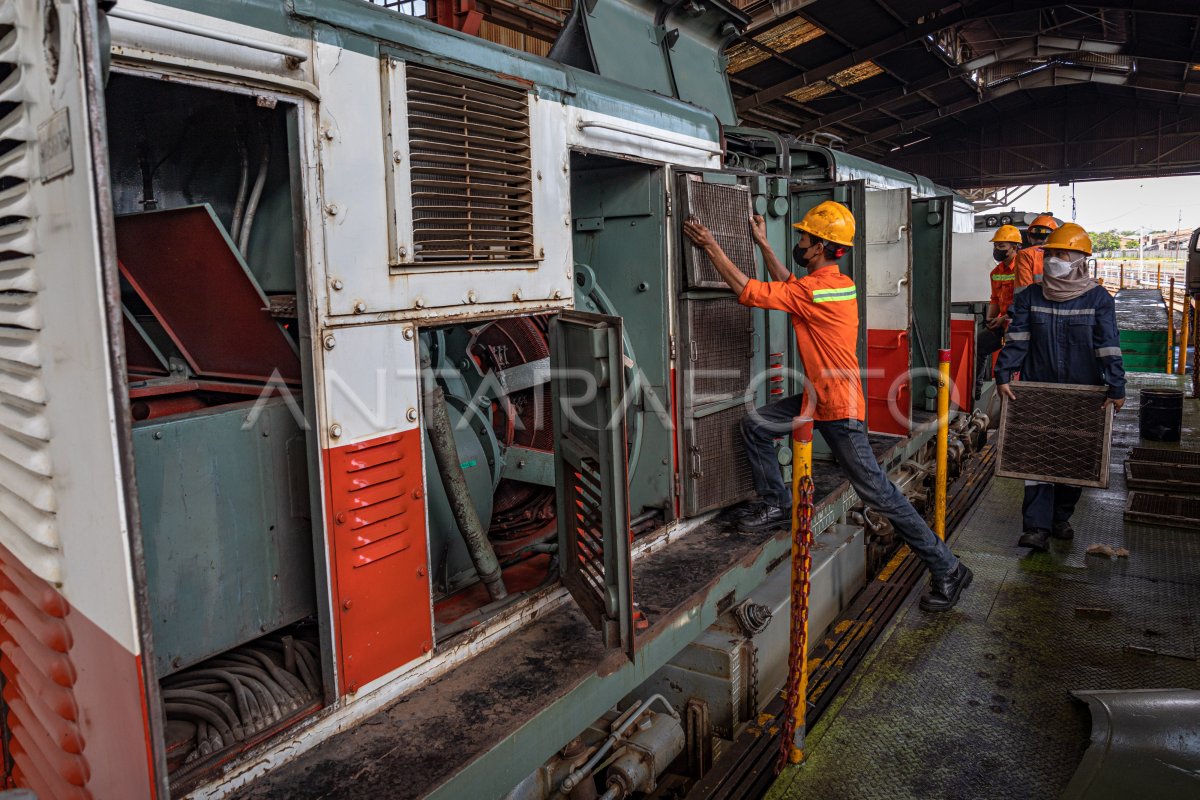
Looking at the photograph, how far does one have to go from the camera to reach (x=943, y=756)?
3082 mm

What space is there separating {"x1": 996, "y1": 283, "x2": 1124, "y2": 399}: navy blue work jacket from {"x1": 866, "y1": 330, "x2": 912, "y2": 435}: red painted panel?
2.58 feet

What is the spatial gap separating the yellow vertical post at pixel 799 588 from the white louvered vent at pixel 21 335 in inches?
91.0

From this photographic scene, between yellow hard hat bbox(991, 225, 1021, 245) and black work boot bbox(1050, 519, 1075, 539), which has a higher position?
yellow hard hat bbox(991, 225, 1021, 245)

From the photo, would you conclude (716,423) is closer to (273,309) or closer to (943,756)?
(943,756)

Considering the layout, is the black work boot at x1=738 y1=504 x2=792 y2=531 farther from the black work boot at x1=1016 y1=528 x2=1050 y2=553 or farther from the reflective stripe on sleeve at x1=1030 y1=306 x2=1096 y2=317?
the reflective stripe on sleeve at x1=1030 y1=306 x2=1096 y2=317

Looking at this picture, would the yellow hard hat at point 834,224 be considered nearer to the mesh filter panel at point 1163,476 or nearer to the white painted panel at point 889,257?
the white painted panel at point 889,257

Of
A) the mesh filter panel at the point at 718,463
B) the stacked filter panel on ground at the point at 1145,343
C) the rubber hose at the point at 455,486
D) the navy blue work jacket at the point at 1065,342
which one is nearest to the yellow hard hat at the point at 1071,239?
the navy blue work jacket at the point at 1065,342

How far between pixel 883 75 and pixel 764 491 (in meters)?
11.0

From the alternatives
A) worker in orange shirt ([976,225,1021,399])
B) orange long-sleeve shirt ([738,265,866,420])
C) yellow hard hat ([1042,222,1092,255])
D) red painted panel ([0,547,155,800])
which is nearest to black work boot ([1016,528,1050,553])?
yellow hard hat ([1042,222,1092,255])

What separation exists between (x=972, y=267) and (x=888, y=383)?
9.10 feet

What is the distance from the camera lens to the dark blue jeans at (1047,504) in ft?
16.3

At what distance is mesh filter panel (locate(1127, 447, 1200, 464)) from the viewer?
20.9 ft

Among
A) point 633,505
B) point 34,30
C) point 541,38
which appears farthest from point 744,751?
point 541,38

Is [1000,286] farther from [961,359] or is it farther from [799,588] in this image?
[799,588]
